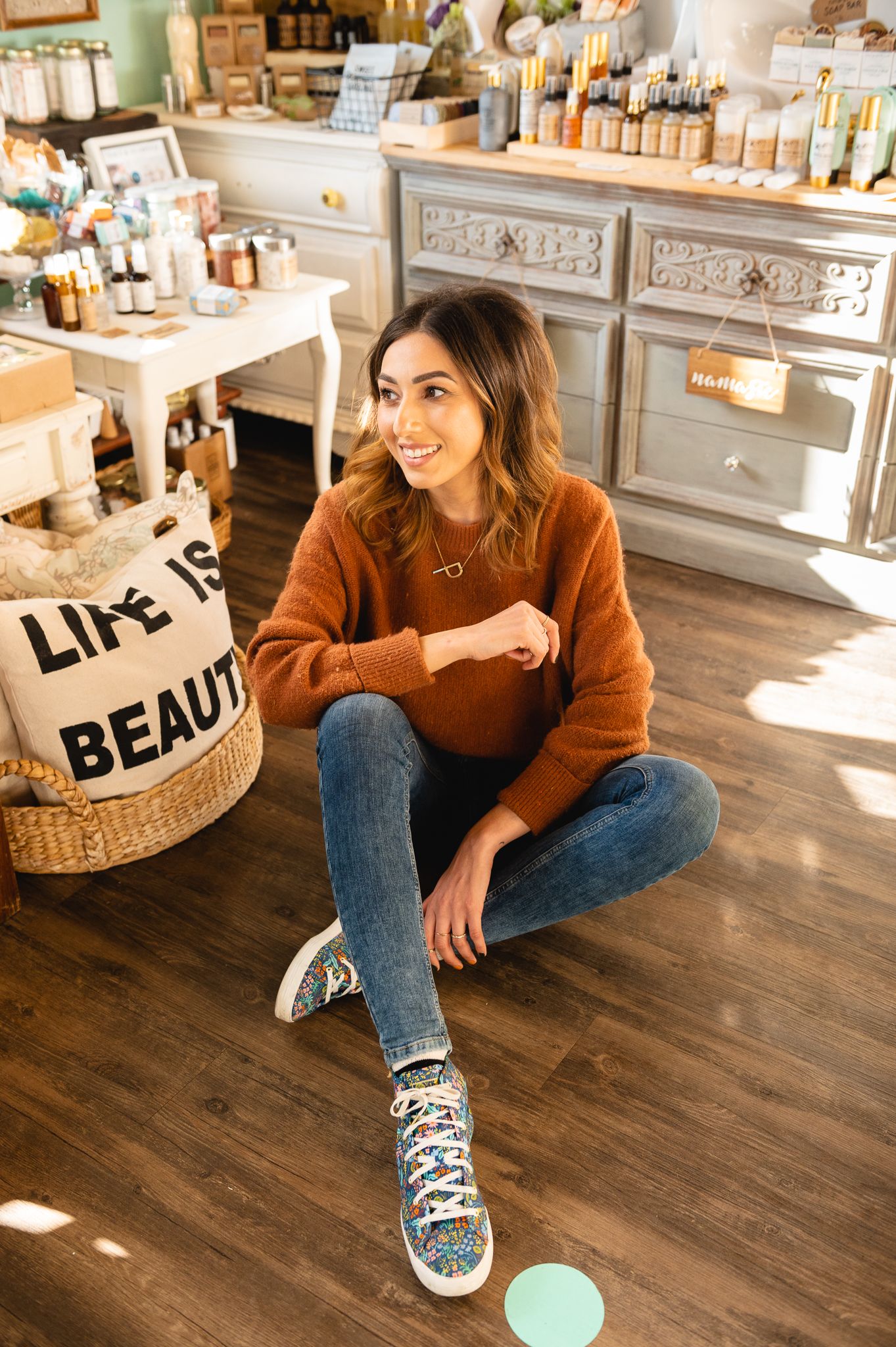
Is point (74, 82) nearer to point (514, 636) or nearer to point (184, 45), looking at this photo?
point (184, 45)

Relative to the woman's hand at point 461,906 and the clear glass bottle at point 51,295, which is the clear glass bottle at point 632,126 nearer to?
the clear glass bottle at point 51,295

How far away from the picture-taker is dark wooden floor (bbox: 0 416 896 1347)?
1.33 m

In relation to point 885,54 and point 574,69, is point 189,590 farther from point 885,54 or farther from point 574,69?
point 885,54

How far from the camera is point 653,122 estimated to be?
2627 millimetres

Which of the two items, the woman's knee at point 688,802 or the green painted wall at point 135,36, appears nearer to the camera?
the woman's knee at point 688,802

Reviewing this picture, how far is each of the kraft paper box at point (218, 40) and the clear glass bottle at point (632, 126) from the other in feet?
3.99

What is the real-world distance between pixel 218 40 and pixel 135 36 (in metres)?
0.22

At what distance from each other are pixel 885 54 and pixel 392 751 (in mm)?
1888

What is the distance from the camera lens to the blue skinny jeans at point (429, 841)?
1.40m

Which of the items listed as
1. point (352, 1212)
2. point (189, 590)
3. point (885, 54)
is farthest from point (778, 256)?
point (352, 1212)

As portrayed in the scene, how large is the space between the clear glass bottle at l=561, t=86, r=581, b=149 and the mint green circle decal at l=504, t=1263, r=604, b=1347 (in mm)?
2295

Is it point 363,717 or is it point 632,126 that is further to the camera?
point 632,126

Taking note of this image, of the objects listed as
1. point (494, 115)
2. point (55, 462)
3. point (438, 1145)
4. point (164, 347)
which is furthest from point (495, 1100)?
point (494, 115)

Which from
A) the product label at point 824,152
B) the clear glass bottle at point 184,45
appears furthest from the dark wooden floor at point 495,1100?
the clear glass bottle at point 184,45
